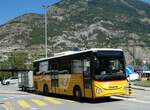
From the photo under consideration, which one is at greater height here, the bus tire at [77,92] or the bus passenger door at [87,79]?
the bus passenger door at [87,79]

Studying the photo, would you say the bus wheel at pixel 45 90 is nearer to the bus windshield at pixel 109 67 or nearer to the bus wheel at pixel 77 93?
the bus wheel at pixel 77 93

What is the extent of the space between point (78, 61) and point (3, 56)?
5569 inches

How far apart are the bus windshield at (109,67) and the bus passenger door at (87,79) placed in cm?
61

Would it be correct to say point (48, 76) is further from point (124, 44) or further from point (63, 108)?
point (124, 44)

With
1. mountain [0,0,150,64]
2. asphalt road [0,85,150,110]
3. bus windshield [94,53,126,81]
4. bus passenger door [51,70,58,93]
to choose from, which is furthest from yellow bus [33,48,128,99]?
mountain [0,0,150,64]

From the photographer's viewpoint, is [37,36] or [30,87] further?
[37,36]

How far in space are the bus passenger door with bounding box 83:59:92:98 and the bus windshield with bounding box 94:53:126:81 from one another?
61cm

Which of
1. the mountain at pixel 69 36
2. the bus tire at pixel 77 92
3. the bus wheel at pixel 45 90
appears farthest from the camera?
the mountain at pixel 69 36

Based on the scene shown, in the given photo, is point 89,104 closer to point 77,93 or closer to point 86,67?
point 86,67

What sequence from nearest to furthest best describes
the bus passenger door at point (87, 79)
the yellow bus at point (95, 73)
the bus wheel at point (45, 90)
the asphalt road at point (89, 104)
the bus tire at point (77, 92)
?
1. the asphalt road at point (89, 104)
2. the yellow bus at point (95, 73)
3. the bus passenger door at point (87, 79)
4. the bus tire at point (77, 92)
5. the bus wheel at point (45, 90)

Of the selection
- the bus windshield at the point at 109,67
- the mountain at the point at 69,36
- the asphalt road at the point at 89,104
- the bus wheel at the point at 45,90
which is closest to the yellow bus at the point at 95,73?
the bus windshield at the point at 109,67

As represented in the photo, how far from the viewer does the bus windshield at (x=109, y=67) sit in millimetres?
23641

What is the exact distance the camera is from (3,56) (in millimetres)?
164875

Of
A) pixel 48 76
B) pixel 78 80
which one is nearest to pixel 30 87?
pixel 48 76
